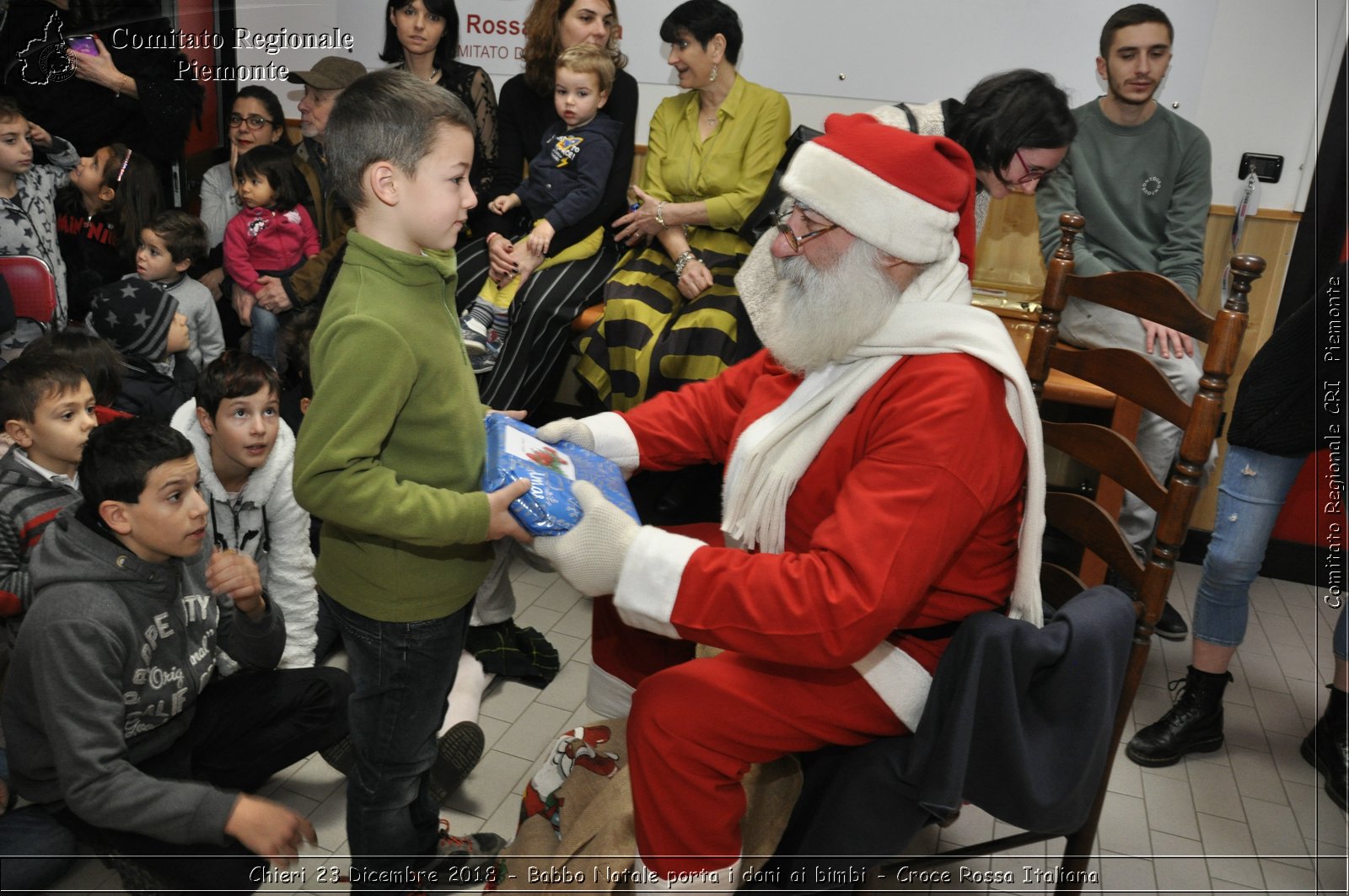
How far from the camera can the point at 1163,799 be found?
2.49 meters

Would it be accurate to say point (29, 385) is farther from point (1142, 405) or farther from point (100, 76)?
point (1142, 405)

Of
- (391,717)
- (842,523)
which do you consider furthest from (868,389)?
(391,717)

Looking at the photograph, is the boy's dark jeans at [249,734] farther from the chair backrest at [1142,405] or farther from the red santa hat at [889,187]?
the chair backrest at [1142,405]

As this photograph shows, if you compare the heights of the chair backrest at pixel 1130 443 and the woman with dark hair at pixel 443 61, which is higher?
the woman with dark hair at pixel 443 61

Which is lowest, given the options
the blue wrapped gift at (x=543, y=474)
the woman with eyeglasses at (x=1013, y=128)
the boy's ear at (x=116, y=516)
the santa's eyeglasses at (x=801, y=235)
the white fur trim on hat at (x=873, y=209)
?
the boy's ear at (x=116, y=516)

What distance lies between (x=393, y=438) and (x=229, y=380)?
97 cm

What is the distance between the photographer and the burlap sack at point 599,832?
5.68ft

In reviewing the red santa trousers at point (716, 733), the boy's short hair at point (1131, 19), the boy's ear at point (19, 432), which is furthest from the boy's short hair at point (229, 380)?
the boy's short hair at point (1131, 19)

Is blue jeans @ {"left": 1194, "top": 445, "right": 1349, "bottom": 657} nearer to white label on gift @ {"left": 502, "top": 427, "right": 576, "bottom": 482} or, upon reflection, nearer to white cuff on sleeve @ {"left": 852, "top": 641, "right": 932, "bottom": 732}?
white cuff on sleeve @ {"left": 852, "top": 641, "right": 932, "bottom": 732}

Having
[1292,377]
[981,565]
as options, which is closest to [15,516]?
[981,565]

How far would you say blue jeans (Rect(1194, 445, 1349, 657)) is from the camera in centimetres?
250

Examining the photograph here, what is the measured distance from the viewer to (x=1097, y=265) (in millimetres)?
3168

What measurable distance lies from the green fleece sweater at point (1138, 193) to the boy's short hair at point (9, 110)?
3001 millimetres

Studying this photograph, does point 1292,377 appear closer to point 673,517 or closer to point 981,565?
point 981,565
